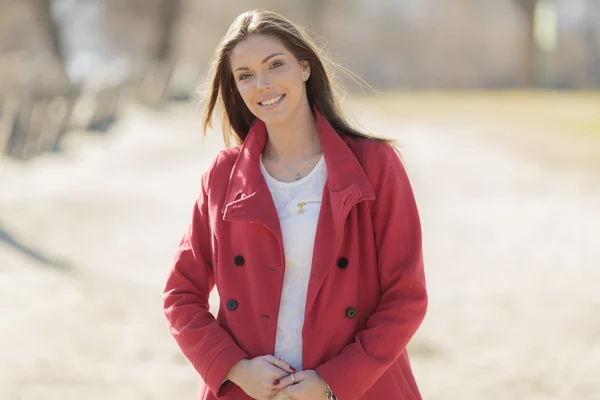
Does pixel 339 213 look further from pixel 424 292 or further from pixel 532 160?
pixel 532 160

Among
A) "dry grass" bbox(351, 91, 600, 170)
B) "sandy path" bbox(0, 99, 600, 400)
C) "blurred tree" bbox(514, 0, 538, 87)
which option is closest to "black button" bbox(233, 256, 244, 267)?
"sandy path" bbox(0, 99, 600, 400)

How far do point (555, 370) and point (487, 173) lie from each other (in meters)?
8.04

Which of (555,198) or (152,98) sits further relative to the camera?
(152,98)

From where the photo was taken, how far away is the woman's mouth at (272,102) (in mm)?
2576

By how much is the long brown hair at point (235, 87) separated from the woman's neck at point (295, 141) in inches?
2.7

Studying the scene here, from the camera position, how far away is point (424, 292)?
2.44 metres

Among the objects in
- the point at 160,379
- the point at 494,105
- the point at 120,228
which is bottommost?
the point at 160,379

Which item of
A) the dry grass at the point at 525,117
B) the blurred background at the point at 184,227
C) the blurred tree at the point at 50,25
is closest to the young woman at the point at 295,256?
the blurred background at the point at 184,227

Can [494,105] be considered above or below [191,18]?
below

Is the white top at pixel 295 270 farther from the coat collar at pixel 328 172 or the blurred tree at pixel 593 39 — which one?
the blurred tree at pixel 593 39

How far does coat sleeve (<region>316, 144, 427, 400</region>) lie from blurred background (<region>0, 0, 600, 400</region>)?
462 millimetres

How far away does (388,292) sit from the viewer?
2410mm

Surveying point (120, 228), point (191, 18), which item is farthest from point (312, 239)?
point (191, 18)

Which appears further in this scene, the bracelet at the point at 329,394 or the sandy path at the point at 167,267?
the sandy path at the point at 167,267
